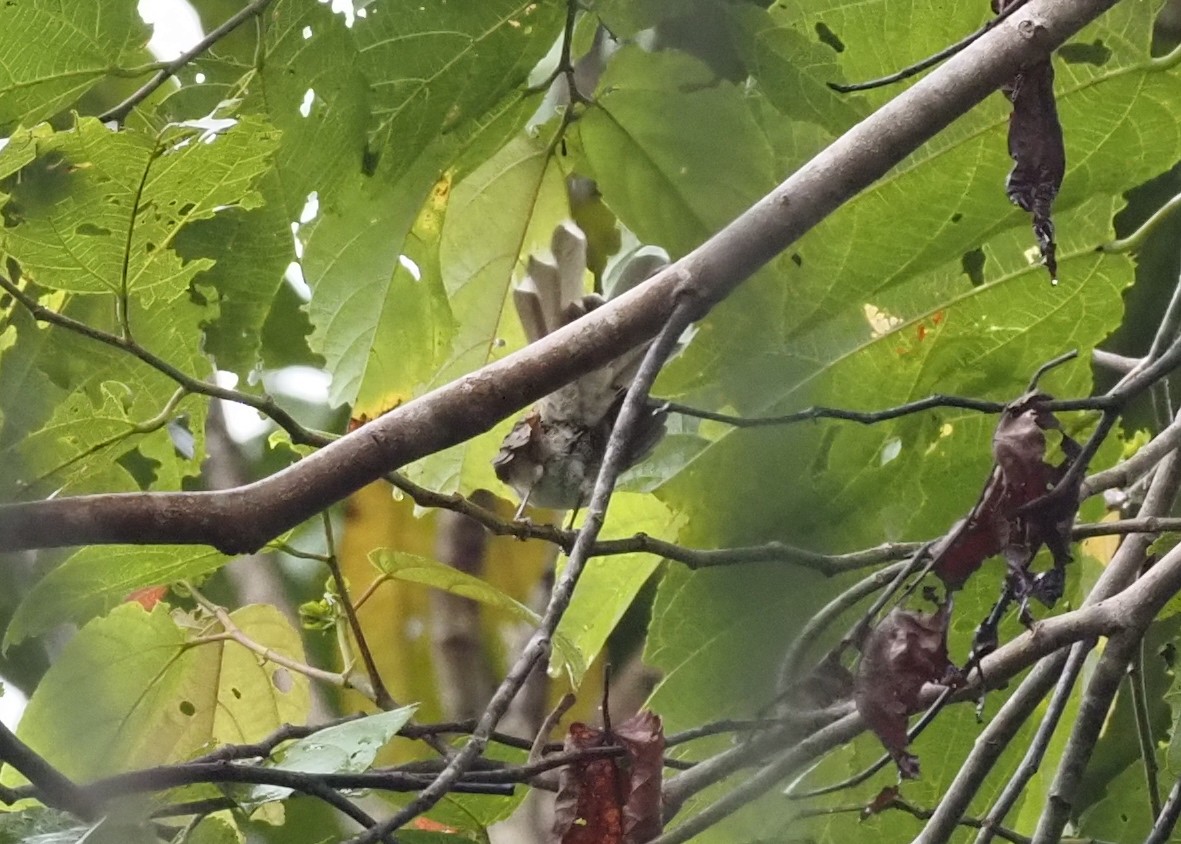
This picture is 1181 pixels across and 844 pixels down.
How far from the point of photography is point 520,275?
1008 mm

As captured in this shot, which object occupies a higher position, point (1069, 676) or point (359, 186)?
point (359, 186)

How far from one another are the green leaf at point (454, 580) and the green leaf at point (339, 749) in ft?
0.85

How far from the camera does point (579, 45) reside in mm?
910

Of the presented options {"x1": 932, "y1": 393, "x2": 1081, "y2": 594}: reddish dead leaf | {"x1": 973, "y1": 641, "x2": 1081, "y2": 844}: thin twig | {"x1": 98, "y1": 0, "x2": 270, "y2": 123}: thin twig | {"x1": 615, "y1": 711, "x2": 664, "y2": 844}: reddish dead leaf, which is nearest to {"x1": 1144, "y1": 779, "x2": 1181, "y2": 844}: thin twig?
{"x1": 973, "y1": 641, "x2": 1081, "y2": 844}: thin twig

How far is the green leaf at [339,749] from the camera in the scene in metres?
0.52

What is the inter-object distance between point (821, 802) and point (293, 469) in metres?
0.56

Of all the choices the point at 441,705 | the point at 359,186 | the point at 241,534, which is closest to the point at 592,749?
the point at 241,534

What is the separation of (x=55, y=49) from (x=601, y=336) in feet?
1.27

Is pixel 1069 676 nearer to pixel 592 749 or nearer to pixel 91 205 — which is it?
pixel 592 749

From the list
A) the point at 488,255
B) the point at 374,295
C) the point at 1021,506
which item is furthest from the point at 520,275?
the point at 1021,506

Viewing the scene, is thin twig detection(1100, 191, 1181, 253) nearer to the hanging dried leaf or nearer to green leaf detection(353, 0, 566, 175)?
Result: the hanging dried leaf

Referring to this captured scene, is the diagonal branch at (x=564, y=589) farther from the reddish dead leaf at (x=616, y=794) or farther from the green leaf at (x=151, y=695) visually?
the green leaf at (x=151, y=695)

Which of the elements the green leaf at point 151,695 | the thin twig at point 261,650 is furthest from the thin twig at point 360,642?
the green leaf at point 151,695

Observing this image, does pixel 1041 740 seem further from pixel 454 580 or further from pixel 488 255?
pixel 488 255
